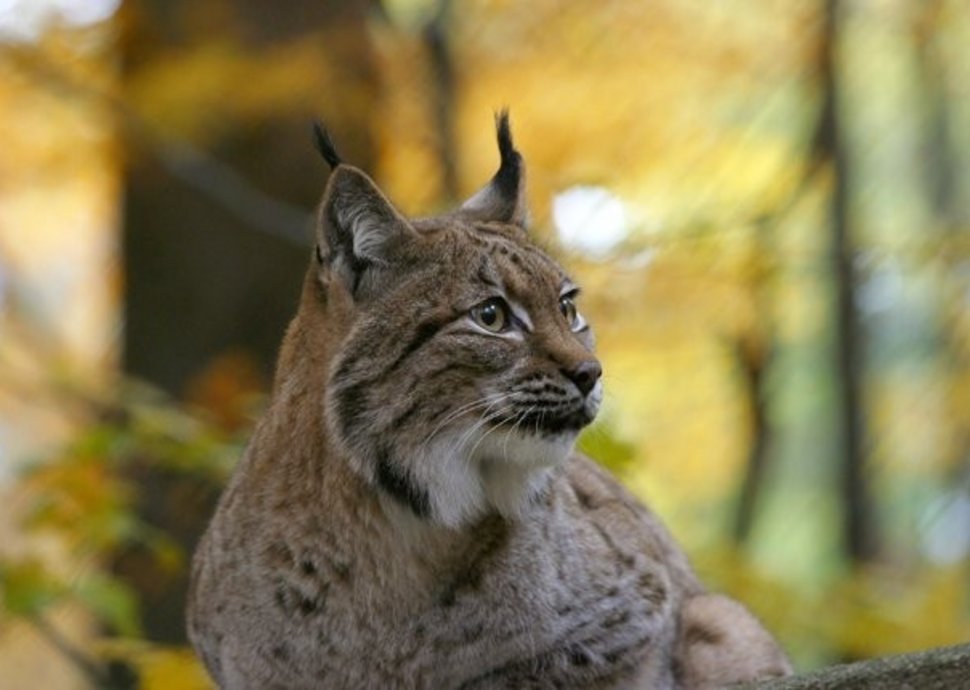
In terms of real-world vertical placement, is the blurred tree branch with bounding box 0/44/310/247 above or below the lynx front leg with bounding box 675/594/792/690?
above

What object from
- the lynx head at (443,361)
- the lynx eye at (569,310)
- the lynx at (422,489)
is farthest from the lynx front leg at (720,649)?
the lynx eye at (569,310)

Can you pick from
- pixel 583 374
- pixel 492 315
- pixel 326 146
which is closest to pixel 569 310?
pixel 492 315

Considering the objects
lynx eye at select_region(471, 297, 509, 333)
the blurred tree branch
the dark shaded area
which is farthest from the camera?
the dark shaded area

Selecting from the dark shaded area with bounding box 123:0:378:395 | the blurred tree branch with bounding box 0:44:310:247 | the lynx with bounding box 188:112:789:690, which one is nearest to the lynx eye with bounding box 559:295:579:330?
the lynx with bounding box 188:112:789:690

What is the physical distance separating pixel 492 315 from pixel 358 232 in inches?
17.1

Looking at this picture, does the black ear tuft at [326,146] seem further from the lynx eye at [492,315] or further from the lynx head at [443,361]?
the lynx eye at [492,315]

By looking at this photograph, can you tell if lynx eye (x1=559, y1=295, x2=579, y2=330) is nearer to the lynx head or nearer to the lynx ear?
the lynx head

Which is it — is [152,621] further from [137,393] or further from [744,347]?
[744,347]

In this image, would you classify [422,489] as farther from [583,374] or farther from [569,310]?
[569,310]

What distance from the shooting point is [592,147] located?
1105 centimetres

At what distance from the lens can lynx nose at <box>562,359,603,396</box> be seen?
4660 millimetres

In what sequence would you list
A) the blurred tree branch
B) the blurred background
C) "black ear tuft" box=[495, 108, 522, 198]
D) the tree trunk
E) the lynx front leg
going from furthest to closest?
the tree trunk < the blurred tree branch < the blurred background < the lynx front leg < "black ear tuft" box=[495, 108, 522, 198]

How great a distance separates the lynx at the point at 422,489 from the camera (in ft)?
15.6

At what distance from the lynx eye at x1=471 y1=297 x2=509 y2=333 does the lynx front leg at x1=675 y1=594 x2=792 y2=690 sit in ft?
4.52
